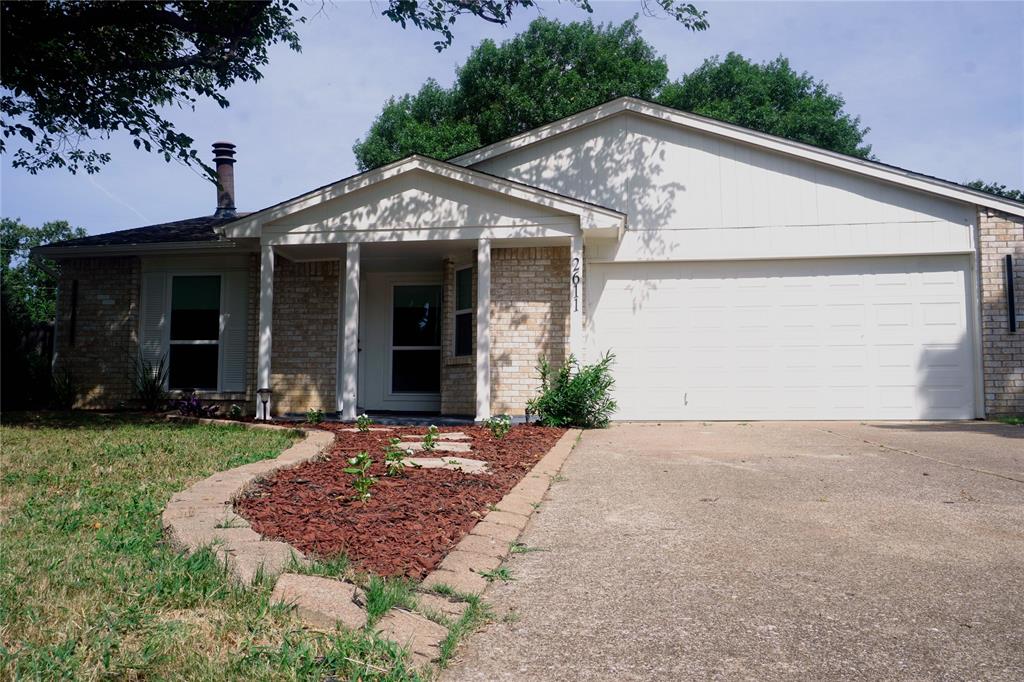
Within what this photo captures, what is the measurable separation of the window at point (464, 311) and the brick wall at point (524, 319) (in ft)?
1.81

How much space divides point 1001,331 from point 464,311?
26.1ft

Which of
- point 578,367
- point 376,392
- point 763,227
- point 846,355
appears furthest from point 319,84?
point 846,355

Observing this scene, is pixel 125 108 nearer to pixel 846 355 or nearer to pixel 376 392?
pixel 376 392

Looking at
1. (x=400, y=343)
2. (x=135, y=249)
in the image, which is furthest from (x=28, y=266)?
(x=400, y=343)

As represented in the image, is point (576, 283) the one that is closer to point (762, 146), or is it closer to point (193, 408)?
point (762, 146)

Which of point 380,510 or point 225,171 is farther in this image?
point 225,171

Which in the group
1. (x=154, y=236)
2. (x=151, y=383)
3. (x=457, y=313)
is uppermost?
(x=154, y=236)

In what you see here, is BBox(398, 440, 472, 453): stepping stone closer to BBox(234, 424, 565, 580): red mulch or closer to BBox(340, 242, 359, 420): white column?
BBox(234, 424, 565, 580): red mulch

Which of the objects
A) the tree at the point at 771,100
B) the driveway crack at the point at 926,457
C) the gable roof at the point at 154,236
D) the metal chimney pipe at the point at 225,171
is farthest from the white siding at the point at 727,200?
the tree at the point at 771,100

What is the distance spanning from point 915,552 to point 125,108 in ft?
A: 37.2

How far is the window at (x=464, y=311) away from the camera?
36.7 feet

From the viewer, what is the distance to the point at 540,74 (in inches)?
1113

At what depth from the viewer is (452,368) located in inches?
442

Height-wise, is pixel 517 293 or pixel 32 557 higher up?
pixel 517 293
